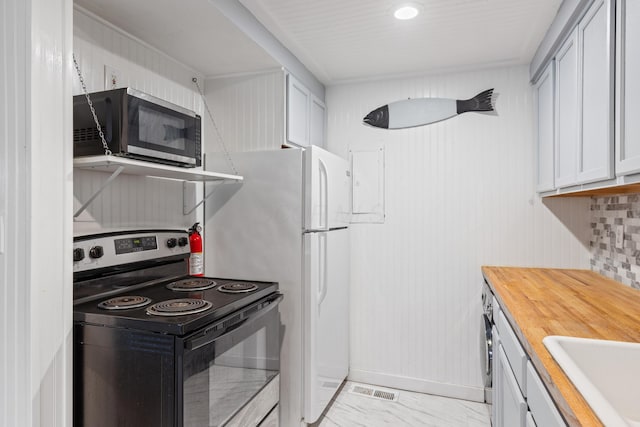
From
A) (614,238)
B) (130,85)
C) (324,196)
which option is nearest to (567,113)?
(614,238)

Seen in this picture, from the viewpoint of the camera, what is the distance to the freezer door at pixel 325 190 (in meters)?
2.22

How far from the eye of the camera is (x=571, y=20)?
1.83 metres

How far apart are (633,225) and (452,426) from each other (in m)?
1.55

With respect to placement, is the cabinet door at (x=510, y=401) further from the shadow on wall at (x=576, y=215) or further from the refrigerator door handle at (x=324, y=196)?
the shadow on wall at (x=576, y=215)

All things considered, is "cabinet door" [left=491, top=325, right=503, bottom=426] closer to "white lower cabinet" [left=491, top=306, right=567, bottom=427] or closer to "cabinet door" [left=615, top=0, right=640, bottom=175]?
"white lower cabinet" [left=491, top=306, right=567, bottom=427]

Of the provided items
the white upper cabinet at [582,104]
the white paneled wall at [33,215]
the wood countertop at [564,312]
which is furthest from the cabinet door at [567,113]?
the white paneled wall at [33,215]

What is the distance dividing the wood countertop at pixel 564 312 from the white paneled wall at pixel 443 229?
38 centimetres

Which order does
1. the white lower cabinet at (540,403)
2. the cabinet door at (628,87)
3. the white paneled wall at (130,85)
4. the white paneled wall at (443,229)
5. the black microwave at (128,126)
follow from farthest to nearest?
the white paneled wall at (443,229)
the white paneled wall at (130,85)
the black microwave at (128,126)
the cabinet door at (628,87)
the white lower cabinet at (540,403)

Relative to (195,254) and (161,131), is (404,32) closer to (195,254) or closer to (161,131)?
(161,131)

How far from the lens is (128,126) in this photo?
1441 mm

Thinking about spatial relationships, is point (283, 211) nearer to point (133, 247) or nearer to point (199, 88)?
point (133, 247)

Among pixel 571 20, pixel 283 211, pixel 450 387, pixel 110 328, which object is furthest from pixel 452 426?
pixel 571 20

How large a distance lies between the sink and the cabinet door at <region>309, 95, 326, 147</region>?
2078mm

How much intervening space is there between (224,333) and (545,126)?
7.22 ft
